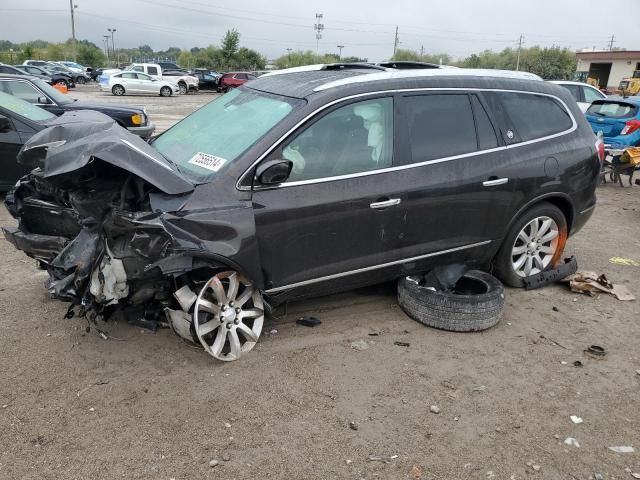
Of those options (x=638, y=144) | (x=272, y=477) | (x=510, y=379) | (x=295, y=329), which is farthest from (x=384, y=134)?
(x=638, y=144)

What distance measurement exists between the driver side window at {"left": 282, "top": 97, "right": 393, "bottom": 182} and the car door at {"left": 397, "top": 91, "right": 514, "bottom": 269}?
160 millimetres

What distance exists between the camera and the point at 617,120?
1218cm

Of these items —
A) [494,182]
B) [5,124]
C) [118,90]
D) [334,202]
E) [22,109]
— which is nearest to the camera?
[334,202]

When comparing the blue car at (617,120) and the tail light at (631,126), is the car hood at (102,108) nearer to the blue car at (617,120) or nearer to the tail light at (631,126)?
the blue car at (617,120)

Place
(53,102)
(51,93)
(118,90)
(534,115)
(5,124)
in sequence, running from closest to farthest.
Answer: (534,115)
(5,124)
(53,102)
(51,93)
(118,90)

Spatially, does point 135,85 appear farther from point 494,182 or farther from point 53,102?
point 494,182

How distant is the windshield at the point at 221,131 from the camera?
3820mm

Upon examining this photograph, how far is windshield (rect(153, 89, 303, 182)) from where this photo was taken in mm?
3820

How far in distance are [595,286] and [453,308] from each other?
177 cm

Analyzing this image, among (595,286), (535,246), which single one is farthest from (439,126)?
(595,286)

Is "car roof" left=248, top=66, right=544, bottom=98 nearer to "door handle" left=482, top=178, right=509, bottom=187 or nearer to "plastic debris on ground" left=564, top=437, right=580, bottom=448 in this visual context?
"door handle" left=482, top=178, right=509, bottom=187

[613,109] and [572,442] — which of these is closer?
[572,442]

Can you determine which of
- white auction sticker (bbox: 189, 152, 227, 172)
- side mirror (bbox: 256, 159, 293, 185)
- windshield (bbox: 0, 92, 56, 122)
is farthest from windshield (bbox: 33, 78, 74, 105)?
side mirror (bbox: 256, 159, 293, 185)

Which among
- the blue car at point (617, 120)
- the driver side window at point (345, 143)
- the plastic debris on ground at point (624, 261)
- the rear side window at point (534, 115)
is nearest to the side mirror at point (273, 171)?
the driver side window at point (345, 143)
